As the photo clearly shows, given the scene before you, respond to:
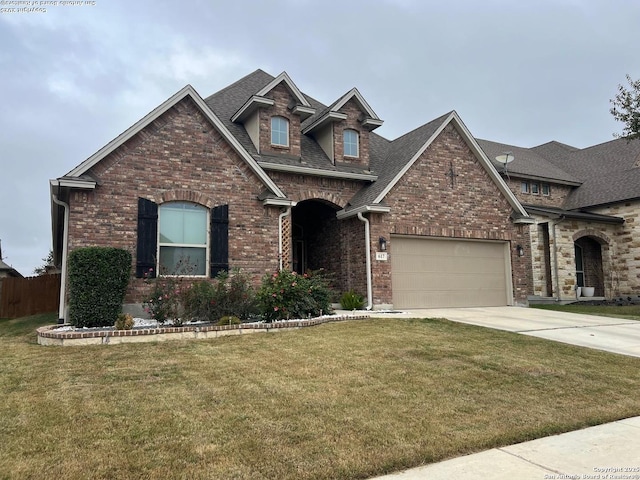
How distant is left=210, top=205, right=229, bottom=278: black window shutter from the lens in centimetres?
1217

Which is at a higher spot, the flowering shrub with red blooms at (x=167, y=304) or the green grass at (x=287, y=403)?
the flowering shrub with red blooms at (x=167, y=304)

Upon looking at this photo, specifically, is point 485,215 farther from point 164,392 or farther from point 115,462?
point 115,462

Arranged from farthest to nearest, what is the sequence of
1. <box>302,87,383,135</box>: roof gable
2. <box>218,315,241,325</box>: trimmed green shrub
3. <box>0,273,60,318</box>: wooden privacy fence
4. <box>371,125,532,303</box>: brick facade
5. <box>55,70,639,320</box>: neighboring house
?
<box>0,273,60,318</box>: wooden privacy fence
<box>302,87,383,135</box>: roof gable
<box>371,125,532,303</box>: brick facade
<box>55,70,639,320</box>: neighboring house
<box>218,315,241,325</box>: trimmed green shrub

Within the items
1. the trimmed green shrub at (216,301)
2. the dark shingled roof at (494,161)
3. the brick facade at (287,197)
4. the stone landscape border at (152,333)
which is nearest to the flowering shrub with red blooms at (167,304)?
the trimmed green shrub at (216,301)

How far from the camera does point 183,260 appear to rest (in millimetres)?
11953

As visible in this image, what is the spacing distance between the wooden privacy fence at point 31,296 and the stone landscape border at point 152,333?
417 inches

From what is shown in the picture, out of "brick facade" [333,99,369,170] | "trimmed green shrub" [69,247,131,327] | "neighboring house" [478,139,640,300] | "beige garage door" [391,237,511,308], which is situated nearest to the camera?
"trimmed green shrub" [69,247,131,327]

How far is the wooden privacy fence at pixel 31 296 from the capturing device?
1848cm

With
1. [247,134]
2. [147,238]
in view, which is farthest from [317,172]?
[147,238]

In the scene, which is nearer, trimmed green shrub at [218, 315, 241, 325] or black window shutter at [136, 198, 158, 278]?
trimmed green shrub at [218, 315, 241, 325]

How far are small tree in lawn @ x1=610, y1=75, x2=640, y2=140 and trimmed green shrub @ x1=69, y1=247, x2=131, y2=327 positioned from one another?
17.3m

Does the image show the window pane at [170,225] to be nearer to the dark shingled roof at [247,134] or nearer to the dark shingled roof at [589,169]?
the dark shingled roof at [247,134]

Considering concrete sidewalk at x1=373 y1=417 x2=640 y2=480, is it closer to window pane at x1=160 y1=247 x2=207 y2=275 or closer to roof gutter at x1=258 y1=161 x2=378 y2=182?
window pane at x1=160 y1=247 x2=207 y2=275

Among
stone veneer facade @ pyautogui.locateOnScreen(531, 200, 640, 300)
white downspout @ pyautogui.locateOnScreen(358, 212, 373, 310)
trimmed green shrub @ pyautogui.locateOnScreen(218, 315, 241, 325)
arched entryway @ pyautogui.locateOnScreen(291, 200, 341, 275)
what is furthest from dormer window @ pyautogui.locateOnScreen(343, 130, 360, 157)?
stone veneer facade @ pyautogui.locateOnScreen(531, 200, 640, 300)
